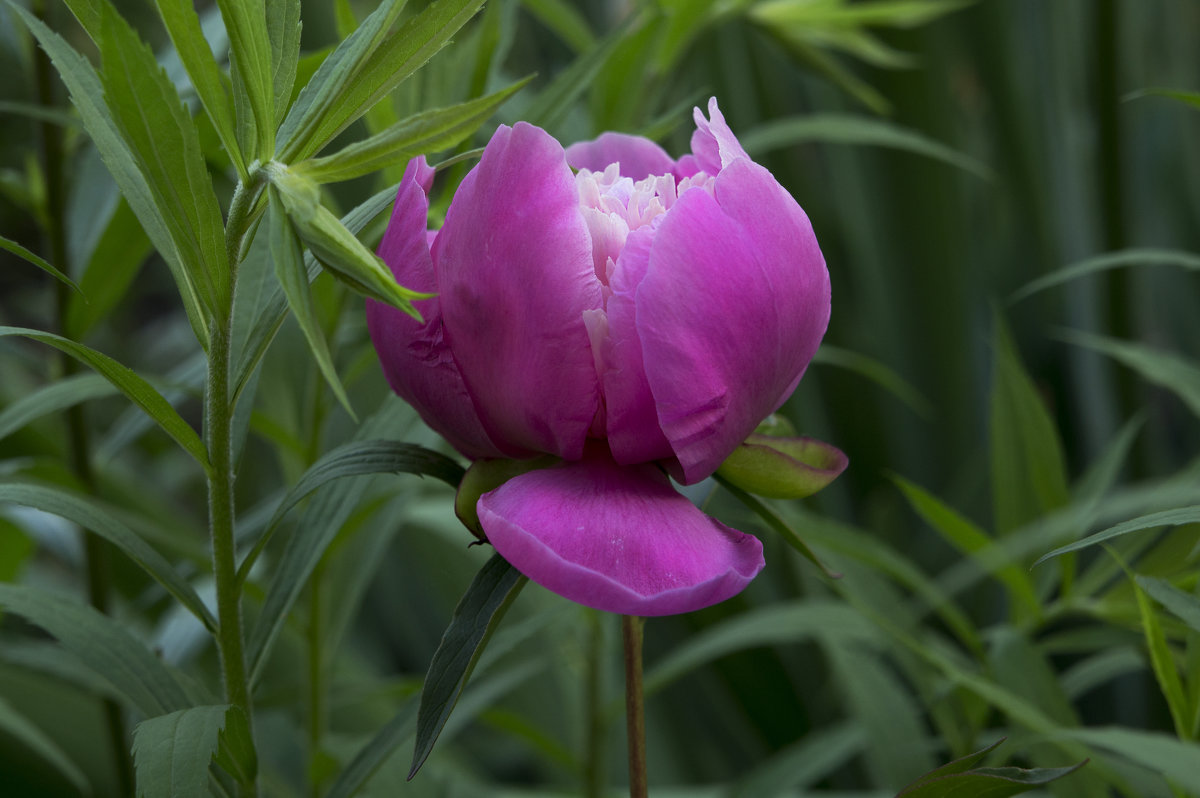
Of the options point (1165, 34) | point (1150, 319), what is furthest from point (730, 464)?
point (1165, 34)

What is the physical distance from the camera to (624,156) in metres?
0.33

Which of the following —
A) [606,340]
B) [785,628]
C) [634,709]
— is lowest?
[785,628]

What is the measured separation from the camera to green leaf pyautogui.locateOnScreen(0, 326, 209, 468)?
0.82 feet

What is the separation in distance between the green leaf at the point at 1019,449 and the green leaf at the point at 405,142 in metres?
0.28

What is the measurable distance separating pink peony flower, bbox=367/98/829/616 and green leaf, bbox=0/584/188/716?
0.38 ft

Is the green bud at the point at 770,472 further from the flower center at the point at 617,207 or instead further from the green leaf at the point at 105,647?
the green leaf at the point at 105,647

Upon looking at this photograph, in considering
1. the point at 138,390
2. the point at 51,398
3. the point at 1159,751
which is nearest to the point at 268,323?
the point at 138,390

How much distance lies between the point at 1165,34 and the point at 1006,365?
95 cm

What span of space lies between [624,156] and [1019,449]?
26cm

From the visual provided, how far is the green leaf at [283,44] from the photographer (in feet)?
0.83

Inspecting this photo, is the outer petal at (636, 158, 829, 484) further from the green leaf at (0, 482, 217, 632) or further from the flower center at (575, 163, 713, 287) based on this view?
the green leaf at (0, 482, 217, 632)

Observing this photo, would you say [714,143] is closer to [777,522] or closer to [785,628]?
[777,522]

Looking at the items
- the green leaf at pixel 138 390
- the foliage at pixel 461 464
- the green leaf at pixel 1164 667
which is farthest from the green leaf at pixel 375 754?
the green leaf at pixel 1164 667

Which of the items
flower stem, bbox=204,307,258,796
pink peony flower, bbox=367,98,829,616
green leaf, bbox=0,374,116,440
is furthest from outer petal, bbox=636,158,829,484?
green leaf, bbox=0,374,116,440
